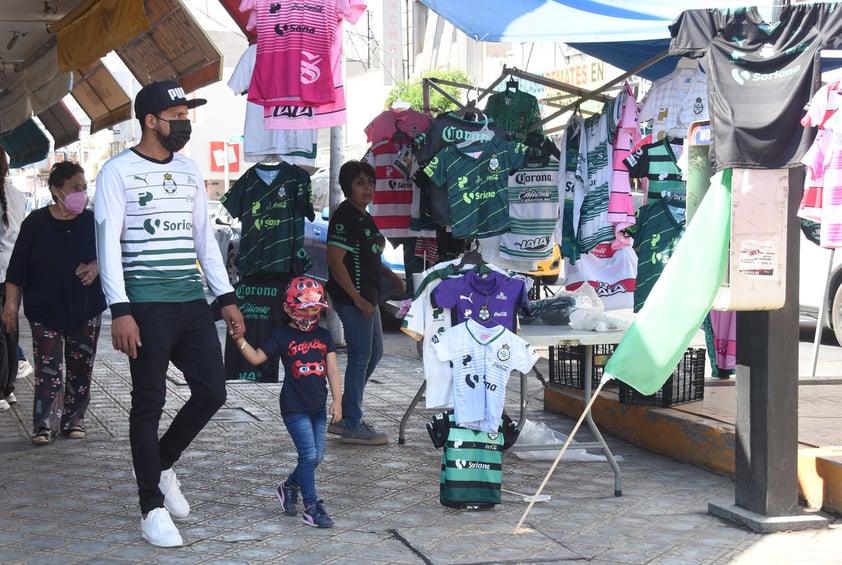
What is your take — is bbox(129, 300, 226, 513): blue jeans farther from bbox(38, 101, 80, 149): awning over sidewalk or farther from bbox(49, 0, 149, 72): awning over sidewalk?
bbox(38, 101, 80, 149): awning over sidewalk

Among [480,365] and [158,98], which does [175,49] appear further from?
[480,365]

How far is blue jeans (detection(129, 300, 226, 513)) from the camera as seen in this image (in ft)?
17.3

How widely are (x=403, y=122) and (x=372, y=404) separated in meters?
2.47

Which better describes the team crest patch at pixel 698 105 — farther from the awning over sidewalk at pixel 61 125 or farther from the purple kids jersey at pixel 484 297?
the awning over sidewalk at pixel 61 125

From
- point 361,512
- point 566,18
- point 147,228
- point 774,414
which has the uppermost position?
point 566,18

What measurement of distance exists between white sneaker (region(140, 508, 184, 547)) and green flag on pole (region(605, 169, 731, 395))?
7.49 ft

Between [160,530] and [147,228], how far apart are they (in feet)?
4.76

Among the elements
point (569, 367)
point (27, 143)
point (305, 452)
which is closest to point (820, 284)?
point (569, 367)

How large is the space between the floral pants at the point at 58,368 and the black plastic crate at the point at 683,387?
384 centimetres

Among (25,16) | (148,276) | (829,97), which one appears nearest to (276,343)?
(148,276)

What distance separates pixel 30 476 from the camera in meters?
6.67

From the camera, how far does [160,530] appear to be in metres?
5.20

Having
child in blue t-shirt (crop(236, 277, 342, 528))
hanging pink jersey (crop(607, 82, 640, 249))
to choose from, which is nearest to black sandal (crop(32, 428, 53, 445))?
child in blue t-shirt (crop(236, 277, 342, 528))

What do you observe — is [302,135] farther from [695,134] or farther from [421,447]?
[695,134]
